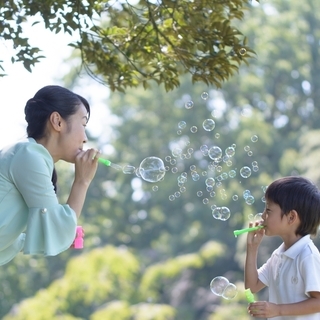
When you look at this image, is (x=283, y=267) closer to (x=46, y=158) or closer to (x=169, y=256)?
(x=46, y=158)

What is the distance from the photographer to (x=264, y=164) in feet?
67.6

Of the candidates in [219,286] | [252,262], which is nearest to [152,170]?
[219,286]

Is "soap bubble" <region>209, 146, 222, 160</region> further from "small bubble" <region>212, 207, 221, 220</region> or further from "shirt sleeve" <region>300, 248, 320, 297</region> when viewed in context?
"shirt sleeve" <region>300, 248, 320, 297</region>

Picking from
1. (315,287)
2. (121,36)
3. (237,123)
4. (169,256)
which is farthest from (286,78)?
(315,287)

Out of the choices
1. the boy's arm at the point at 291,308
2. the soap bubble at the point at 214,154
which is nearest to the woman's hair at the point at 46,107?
the boy's arm at the point at 291,308

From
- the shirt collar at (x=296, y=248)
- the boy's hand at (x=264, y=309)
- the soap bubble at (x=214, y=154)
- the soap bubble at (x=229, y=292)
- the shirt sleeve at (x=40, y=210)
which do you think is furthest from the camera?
the soap bubble at (x=214, y=154)

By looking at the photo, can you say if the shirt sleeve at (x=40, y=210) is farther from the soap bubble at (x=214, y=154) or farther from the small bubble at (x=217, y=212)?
the soap bubble at (x=214, y=154)

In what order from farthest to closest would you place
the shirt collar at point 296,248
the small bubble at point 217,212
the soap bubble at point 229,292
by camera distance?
the small bubble at point 217,212 < the soap bubble at point 229,292 < the shirt collar at point 296,248

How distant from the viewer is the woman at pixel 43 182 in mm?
2666

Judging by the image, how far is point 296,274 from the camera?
122 inches

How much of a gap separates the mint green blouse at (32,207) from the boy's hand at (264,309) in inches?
28.9

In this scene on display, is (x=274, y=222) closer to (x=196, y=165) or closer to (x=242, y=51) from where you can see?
(x=242, y=51)

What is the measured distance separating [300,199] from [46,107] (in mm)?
1048

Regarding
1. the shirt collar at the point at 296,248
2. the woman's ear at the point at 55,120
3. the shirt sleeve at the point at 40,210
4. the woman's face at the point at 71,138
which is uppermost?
the woman's ear at the point at 55,120
